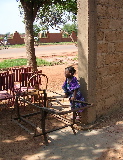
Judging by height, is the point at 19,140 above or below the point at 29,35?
below

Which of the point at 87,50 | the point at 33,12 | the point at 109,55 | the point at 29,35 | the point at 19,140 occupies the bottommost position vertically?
the point at 19,140

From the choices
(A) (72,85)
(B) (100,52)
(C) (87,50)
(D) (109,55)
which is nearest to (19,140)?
(A) (72,85)

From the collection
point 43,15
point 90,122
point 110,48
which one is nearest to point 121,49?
point 110,48

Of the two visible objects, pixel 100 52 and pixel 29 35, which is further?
pixel 29 35

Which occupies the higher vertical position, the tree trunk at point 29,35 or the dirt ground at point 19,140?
the tree trunk at point 29,35

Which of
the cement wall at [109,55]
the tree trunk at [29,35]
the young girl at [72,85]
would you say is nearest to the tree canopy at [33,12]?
the tree trunk at [29,35]

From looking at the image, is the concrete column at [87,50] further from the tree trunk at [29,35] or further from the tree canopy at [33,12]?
the tree trunk at [29,35]

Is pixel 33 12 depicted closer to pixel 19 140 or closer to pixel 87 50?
pixel 87 50

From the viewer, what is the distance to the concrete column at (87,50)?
14.6 feet

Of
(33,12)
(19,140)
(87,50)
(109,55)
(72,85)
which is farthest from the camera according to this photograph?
(33,12)

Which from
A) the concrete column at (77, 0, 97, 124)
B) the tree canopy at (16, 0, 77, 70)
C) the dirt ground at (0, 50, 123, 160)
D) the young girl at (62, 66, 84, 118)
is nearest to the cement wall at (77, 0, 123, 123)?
the concrete column at (77, 0, 97, 124)

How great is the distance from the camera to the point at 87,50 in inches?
178

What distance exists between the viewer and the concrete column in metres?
4.44

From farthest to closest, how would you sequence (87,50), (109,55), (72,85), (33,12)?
(33,12) < (109,55) < (72,85) < (87,50)
